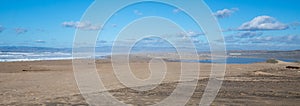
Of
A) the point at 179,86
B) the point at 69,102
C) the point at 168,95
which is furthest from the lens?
the point at 179,86

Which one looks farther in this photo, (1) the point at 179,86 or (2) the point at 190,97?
(1) the point at 179,86

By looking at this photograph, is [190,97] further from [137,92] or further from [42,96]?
[42,96]

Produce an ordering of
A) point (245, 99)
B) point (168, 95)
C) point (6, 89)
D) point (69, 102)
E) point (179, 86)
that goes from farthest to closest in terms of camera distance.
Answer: point (179, 86) → point (6, 89) → point (168, 95) → point (245, 99) → point (69, 102)

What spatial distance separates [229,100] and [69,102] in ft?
18.1

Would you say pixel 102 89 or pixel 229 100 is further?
pixel 102 89

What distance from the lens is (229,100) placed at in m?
12.9

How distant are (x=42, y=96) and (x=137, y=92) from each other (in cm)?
376

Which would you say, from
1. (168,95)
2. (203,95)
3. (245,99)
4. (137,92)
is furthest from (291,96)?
(137,92)

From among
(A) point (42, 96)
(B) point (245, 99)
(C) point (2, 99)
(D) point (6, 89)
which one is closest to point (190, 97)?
(B) point (245, 99)

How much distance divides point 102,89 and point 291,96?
25.5ft

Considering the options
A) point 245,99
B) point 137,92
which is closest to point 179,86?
point 137,92

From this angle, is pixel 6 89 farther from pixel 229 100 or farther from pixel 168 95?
pixel 229 100

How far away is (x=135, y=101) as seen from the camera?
12609mm

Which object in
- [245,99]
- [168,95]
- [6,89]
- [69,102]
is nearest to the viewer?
[69,102]
